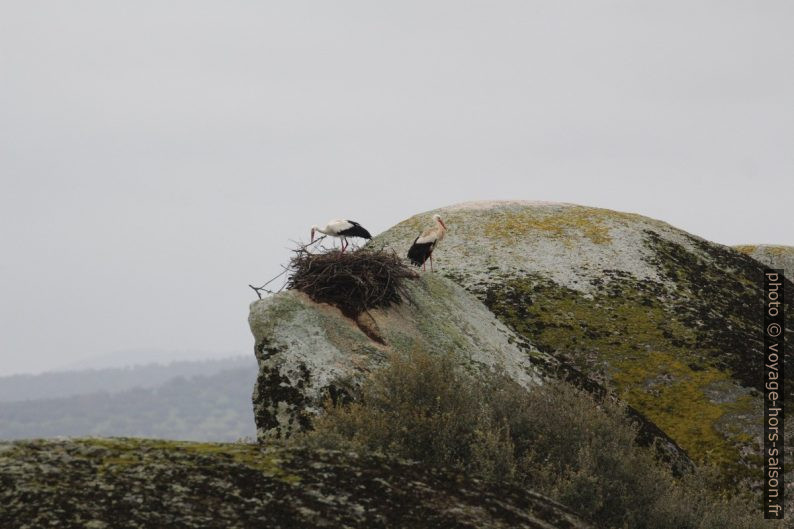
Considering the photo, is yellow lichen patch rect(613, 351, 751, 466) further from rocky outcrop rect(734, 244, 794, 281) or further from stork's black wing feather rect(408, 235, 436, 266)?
rocky outcrop rect(734, 244, 794, 281)

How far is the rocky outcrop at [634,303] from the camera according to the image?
24.3 meters

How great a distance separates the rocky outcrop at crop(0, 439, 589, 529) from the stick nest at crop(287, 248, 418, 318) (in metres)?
8.83

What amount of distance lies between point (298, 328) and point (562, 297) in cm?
1454

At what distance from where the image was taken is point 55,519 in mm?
7406

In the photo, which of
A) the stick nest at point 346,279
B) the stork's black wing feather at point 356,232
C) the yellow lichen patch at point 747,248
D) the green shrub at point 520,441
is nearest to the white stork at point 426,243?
the stork's black wing feather at point 356,232

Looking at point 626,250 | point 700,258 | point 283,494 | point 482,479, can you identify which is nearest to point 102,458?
point 283,494

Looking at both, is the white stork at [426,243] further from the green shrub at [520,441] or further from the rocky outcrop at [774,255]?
the rocky outcrop at [774,255]

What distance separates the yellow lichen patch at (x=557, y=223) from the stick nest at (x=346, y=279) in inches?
592

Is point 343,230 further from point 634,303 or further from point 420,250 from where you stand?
point 634,303

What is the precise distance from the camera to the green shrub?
11766 millimetres

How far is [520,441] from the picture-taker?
13102 millimetres

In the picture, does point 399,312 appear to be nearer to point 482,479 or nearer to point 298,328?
point 298,328

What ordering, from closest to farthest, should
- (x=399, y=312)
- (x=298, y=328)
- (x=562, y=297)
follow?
(x=298, y=328)
(x=399, y=312)
(x=562, y=297)

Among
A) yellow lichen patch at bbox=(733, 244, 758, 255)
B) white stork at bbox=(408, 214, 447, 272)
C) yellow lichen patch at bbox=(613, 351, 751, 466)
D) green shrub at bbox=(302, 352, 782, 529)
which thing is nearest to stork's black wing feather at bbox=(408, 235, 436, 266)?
white stork at bbox=(408, 214, 447, 272)
